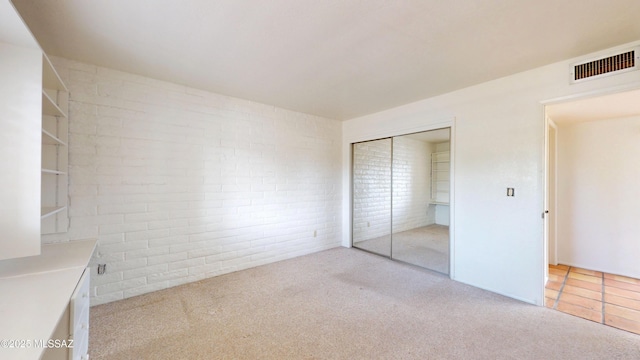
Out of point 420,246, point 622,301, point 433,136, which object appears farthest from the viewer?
point 420,246

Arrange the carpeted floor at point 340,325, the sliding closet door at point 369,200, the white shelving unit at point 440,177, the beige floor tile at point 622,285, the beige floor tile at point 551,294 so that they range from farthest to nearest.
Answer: the sliding closet door at point 369,200 < the white shelving unit at point 440,177 < the beige floor tile at point 622,285 < the beige floor tile at point 551,294 < the carpeted floor at point 340,325

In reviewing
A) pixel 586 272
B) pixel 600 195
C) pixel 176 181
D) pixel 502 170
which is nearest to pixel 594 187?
pixel 600 195

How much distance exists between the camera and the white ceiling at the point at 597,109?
2.68 meters

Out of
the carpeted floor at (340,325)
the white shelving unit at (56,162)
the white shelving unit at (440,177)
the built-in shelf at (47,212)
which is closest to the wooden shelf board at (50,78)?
the white shelving unit at (56,162)

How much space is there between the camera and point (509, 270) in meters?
2.77

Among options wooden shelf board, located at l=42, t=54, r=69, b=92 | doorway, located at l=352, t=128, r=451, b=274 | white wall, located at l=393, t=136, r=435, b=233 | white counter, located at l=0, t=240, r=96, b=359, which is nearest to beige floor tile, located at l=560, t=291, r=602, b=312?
doorway, located at l=352, t=128, r=451, b=274

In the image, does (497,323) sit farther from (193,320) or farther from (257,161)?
(257,161)

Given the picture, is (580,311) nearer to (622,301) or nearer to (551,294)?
(551,294)

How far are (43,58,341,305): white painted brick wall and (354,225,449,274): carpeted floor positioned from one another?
136 centimetres

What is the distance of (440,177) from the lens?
3783 millimetres

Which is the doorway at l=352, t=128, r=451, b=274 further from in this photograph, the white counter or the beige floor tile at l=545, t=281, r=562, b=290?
the white counter

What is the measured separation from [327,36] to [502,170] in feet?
8.07

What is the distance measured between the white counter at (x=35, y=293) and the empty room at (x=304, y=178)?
0.04 feet

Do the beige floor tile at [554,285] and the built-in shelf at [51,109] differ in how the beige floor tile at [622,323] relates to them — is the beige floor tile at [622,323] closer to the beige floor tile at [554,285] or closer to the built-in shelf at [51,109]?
the beige floor tile at [554,285]
